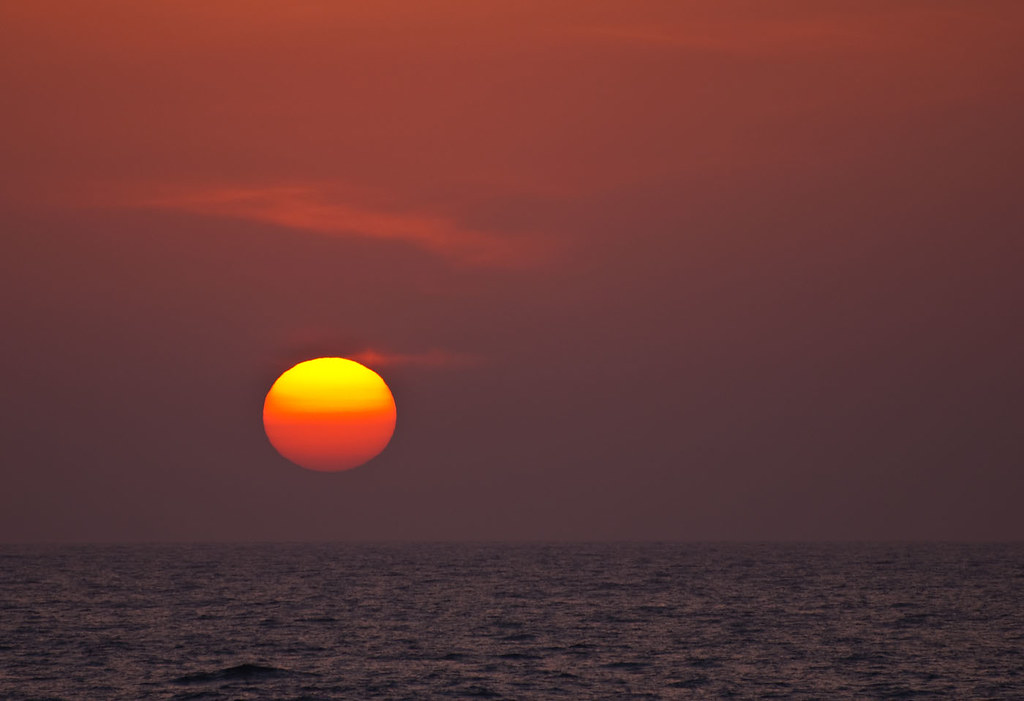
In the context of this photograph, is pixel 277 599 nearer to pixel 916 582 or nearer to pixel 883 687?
pixel 883 687

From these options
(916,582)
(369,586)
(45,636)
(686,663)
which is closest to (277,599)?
(369,586)

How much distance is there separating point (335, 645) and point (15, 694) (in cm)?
2022

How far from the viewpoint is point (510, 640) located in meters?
68.8

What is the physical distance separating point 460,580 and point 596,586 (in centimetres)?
2157

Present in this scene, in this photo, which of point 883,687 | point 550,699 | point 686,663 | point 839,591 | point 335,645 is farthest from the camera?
point 839,591

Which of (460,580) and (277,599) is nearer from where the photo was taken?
(277,599)

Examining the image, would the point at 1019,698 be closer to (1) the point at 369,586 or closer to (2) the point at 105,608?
(2) the point at 105,608

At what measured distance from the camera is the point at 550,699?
49.3m

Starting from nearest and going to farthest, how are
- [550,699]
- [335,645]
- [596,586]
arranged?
[550,699]
[335,645]
[596,586]

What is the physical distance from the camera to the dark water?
52.7 m

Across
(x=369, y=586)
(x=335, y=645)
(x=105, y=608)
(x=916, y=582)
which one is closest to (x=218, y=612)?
(x=105, y=608)

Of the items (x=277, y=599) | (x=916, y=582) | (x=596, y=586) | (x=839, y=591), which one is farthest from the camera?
(x=916, y=582)

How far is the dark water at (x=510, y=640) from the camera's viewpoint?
52688 mm

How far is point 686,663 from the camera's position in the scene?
59438mm
